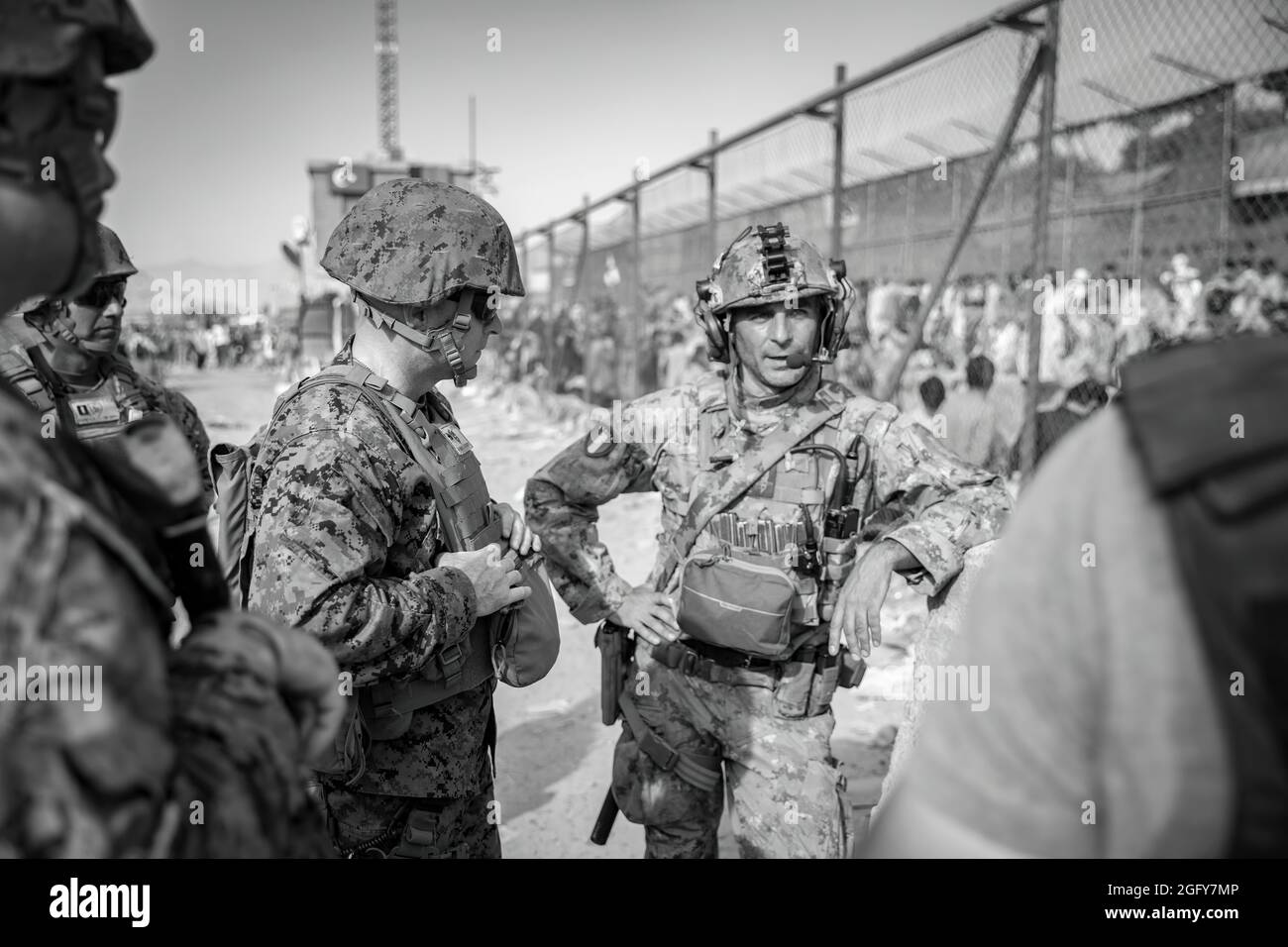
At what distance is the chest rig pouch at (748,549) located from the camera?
→ 270cm

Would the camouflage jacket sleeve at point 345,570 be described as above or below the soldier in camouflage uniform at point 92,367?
below

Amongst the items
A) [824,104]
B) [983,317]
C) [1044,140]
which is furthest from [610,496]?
[983,317]

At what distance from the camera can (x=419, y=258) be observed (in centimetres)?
232

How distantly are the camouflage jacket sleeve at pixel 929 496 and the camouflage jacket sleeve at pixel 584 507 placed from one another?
75 cm

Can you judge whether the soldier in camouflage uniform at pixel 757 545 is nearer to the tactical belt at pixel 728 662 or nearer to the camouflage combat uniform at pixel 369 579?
the tactical belt at pixel 728 662

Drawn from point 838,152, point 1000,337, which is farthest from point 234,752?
point 1000,337

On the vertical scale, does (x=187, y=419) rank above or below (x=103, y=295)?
below

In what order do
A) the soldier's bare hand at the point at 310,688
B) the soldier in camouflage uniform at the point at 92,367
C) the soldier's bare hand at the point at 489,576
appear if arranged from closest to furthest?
the soldier's bare hand at the point at 310,688 → the soldier's bare hand at the point at 489,576 → the soldier in camouflage uniform at the point at 92,367

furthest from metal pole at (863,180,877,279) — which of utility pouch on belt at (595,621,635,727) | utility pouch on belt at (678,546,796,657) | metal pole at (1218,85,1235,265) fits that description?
utility pouch on belt at (678,546,796,657)

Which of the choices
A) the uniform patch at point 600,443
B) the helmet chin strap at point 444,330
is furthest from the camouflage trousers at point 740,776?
the helmet chin strap at point 444,330

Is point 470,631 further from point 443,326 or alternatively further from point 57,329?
point 57,329

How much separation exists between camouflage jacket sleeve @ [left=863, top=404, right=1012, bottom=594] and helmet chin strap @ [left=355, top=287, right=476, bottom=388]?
132 cm

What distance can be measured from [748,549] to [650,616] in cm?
38

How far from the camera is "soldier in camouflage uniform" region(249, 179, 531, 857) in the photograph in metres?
1.95
